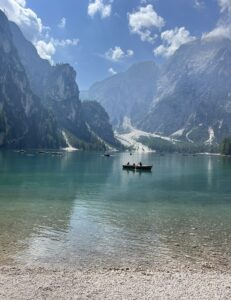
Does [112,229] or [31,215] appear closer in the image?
[112,229]

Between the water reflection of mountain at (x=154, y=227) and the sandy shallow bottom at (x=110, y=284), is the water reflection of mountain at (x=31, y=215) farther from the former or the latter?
the sandy shallow bottom at (x=110, y=284)

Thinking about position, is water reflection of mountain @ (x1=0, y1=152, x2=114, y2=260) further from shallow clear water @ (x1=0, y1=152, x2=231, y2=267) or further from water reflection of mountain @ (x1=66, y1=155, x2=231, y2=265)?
water reflection of mountain @ (x1=66, y1=155, x2=231, y2=265)

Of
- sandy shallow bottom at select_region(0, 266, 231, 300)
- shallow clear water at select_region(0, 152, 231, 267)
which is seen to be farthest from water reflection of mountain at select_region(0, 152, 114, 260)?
sandy shallow bottom at select_region(0, 266, 231, 300)

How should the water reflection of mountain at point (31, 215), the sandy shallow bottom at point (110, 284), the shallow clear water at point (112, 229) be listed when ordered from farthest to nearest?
1. the water reflection of mountain at point (31, 215)
2. the shallow clear water at point (112, 229)
3. the sandy shallow bottom at point (110, 284)

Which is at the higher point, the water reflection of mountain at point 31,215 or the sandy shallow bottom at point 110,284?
the water reflection of mountain at point 31,215

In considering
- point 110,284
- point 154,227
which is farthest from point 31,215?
point 110,284

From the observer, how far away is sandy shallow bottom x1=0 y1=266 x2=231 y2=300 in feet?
74.6

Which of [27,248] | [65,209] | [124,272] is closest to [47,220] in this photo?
[65,209]

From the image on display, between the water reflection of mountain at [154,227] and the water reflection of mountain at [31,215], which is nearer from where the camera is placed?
the water reflection of mountain at [154,227]

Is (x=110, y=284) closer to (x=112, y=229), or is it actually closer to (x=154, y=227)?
(x=112, y=229)

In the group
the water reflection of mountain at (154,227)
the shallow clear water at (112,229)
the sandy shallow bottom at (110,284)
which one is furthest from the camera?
the water reflection of mountain at (154,227)

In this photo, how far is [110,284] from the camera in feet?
Answer: 81.0

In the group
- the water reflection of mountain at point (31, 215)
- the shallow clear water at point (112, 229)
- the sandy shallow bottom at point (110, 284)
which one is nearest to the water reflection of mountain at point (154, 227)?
the shallow clear water at point (112, 229)

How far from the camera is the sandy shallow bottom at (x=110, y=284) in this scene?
896 inches
